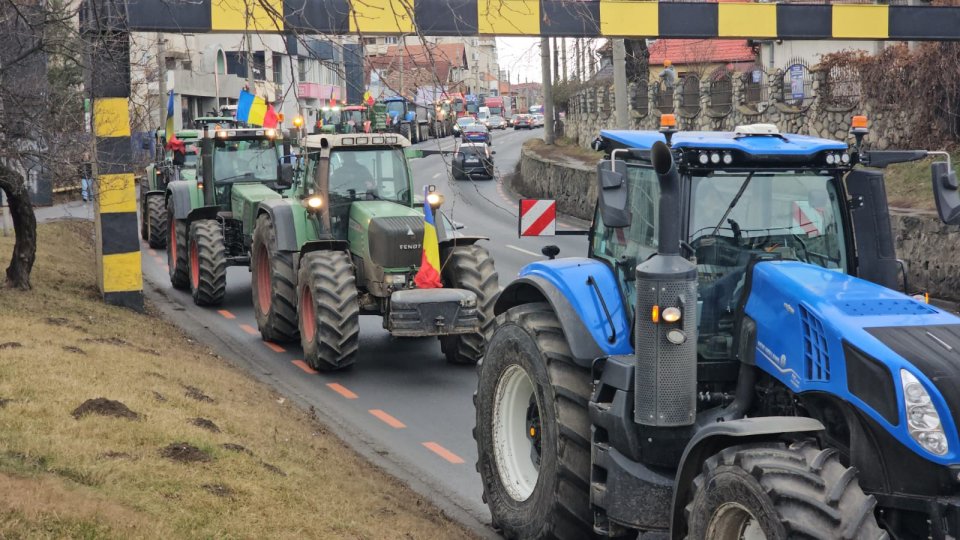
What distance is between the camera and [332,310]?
13.3 meters

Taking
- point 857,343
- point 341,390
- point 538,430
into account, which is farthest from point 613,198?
point 341,390

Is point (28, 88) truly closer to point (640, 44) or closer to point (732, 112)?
point (732, 112)

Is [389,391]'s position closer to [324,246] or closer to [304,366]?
[304,366]

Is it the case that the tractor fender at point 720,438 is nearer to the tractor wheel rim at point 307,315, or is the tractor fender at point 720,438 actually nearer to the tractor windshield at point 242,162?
the tractor wheel rim at point 307,315

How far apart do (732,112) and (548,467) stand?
89.1 feet

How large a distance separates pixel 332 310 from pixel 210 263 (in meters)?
5.43

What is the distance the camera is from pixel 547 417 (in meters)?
7.05

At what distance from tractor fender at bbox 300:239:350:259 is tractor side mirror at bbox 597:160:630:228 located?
808 cm

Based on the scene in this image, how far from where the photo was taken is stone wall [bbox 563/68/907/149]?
2642cm

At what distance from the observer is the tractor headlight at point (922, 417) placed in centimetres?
493

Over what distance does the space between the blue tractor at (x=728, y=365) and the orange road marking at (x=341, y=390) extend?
16.4 feet

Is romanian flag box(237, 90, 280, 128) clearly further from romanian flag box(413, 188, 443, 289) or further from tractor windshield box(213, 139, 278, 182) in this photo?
romanian flag box(413, 188, 443, 289)

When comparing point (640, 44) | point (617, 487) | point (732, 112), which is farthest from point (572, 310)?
point (640, 44)

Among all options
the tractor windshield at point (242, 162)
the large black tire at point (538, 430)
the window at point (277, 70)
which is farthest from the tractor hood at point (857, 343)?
the tractor windshield at point (242, 162)
